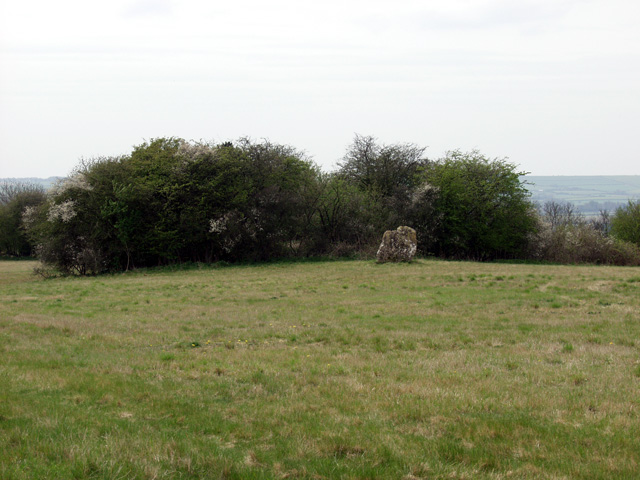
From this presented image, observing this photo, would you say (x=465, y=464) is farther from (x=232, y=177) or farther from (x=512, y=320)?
(x=232, y=177)

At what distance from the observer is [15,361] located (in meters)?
10.1

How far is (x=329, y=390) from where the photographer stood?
7965 millimetres

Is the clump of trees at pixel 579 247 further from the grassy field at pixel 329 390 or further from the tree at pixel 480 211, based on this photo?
the grassy field at pixel 329 390

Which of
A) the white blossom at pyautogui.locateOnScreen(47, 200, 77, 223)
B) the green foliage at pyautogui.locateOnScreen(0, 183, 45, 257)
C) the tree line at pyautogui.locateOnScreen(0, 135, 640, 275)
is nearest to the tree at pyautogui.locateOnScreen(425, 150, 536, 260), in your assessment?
the tree line at pyautogui.locateOnScreen(0, 135, 640, 275)

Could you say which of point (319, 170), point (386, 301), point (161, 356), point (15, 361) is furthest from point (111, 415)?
point (319, 170)

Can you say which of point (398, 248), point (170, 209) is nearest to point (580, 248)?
point (398, 248)

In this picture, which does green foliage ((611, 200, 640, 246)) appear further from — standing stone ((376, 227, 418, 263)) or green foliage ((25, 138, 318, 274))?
green foliage ((25, 138, 318, 274))

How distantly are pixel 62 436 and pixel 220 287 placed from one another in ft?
63.7

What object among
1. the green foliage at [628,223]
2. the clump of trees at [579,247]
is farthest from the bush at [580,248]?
the green foliage at [628,223]

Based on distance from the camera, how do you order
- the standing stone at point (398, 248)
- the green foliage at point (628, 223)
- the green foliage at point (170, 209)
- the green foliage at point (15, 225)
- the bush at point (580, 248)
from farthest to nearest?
1. the green foliage at point (15, 225)
2. the green foliage at point (628, 223)
3. the bush at point (580, 248)
4. the green foliage at point (170, 209)
5. the standing stone at point (398, 248)

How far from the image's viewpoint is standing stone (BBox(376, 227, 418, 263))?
33.1 metres

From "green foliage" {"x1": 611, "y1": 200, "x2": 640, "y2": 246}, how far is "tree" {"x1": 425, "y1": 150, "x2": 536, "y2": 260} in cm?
1396

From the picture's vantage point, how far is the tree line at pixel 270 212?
37.7 metres

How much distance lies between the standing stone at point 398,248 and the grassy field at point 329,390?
14.9 meters
